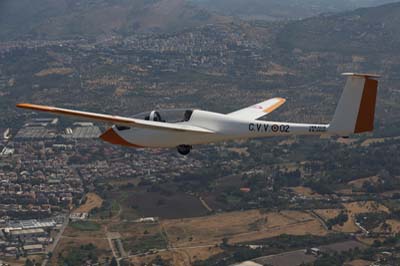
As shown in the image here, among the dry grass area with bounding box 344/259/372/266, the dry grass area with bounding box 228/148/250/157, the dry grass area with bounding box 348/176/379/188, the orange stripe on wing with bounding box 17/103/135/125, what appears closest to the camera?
the orange stripe on wing with bounding box 17/103/135/125

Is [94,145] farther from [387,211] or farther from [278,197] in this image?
[387,211]

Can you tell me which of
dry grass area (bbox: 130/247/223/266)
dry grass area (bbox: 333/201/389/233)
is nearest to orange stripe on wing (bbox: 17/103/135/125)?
dry grass area (bbox: 130/247/223/266)

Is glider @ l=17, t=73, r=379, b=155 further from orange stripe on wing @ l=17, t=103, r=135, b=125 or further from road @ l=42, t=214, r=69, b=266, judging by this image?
road @ l=42, t=214, r=69, b=266

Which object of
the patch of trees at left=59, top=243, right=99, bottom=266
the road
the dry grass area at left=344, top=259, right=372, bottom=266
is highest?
the dry grass area at left=344, top=259, right=372, bottom=266

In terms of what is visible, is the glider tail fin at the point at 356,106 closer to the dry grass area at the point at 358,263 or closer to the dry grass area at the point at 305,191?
the dry grass area at the point at 358,263

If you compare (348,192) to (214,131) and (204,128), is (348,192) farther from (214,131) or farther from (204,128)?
(204,128)

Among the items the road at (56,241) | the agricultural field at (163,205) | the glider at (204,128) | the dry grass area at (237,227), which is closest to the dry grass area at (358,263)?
the dry grass area at (237,227)

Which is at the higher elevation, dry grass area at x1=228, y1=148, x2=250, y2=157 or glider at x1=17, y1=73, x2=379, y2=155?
glider at x1=17, y1=73, x2=379, y2=155
